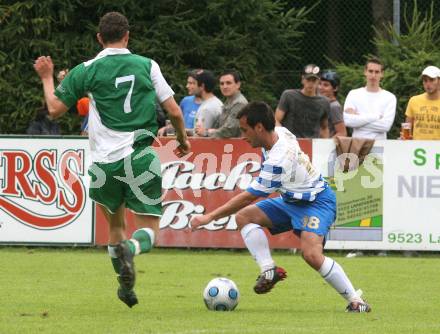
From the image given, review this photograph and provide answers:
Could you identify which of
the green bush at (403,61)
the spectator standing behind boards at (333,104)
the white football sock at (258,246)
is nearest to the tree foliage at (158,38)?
the green bush at (403,61)

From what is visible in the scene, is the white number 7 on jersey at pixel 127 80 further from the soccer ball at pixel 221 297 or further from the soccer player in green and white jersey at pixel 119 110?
the soccer ball at pixel 221 297

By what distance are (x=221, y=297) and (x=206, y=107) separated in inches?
239

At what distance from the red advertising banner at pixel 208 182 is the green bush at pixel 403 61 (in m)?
3.27

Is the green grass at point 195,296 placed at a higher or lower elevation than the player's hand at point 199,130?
lower

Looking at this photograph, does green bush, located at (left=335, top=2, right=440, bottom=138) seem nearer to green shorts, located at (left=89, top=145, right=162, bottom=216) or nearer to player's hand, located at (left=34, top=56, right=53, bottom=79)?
green shorts, located at (left=89, top=145, right=162, bottom=216)

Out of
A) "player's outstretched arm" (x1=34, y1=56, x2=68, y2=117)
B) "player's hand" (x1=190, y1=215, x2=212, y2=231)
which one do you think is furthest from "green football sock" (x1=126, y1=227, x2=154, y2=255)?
"player's outstretched arm" (x1=34, y1=56, x2=68, y2=117)

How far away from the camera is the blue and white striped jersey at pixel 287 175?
9.34 m

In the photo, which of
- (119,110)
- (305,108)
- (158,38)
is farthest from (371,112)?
(119,110)

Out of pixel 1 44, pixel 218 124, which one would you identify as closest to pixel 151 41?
pixel 1 44

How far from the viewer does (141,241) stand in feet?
28.9

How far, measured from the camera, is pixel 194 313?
29.9 feet

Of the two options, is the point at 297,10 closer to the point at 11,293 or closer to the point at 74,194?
the point at 74,194

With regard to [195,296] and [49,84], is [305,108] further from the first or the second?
[49,84]

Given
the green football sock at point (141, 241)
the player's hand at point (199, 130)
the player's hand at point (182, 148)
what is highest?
the player's hand at point (182, 148)
